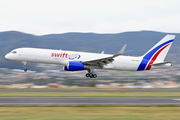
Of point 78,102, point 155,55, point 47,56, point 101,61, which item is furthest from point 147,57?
point 78,102

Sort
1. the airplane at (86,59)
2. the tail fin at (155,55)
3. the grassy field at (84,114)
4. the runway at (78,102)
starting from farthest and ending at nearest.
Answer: the tail fin at (155,55)
the airplane at (86,59)
the runway at (78,102)
the grassy field at (84,114)

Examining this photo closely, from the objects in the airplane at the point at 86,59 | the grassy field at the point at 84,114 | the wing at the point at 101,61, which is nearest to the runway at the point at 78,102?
the grassy field at the point at 84,114

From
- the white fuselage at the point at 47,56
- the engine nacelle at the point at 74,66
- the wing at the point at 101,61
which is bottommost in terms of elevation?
the engine nacelle at the point at 74,66

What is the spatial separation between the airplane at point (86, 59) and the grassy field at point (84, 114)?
61.1 feet

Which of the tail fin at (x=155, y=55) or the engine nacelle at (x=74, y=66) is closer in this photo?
the engine nacelle at (x=74, y=66)

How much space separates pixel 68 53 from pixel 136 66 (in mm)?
12142

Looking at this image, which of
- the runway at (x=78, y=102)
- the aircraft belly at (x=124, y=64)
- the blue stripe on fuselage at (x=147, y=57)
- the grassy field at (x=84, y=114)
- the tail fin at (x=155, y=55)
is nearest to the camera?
the grassy field at (x=84, y=114)

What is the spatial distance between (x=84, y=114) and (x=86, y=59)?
23529mm

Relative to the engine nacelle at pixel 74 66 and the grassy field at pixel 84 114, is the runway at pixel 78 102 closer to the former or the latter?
the grassy field at pixel 84 114

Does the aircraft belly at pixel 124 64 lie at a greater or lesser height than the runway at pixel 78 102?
greater

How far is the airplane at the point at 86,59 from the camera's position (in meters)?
37.8

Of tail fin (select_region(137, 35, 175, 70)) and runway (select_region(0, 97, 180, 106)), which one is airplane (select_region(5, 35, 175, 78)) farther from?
runway (select_region(0, 97, 180, 106))

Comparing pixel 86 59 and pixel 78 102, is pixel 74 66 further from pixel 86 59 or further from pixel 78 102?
pixel 78 102

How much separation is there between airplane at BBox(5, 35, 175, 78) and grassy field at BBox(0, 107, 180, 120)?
18.6 metres
